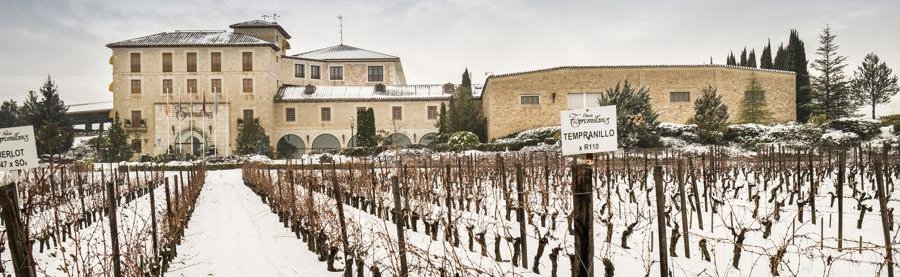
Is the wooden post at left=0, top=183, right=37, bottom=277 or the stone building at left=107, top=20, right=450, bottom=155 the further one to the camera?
the stone building at left=107, top=20, right=450, bottom=155

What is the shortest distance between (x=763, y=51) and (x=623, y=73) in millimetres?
14666

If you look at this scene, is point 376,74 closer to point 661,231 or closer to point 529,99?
point 529,99

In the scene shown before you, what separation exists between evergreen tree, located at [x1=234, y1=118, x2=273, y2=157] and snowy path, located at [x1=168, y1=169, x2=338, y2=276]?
26188mm

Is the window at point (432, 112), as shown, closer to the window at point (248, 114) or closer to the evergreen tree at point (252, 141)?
the evergreen tree at point (252, 141)

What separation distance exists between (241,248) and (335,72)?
41.0 m

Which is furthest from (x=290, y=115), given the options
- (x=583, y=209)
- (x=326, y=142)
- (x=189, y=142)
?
(x=583, y=209)

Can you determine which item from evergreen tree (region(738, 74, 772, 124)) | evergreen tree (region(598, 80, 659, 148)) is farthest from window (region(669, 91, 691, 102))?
evergreen tree (region(598, 80, 659, 148))

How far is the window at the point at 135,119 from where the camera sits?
40656mm

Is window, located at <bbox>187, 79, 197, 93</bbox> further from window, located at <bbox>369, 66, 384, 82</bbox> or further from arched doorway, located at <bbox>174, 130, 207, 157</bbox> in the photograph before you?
window, located at <bbox>369, 66, 384, 82</bbox>

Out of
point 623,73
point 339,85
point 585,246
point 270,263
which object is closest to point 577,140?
point 585,246

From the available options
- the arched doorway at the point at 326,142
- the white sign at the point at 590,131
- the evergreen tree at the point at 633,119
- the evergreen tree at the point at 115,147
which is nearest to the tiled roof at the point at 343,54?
the arched doorway at the point at 326,142

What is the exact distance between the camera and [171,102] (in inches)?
1610

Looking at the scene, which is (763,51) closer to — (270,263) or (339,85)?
(339,85)

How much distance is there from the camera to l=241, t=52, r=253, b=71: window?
135 feet
